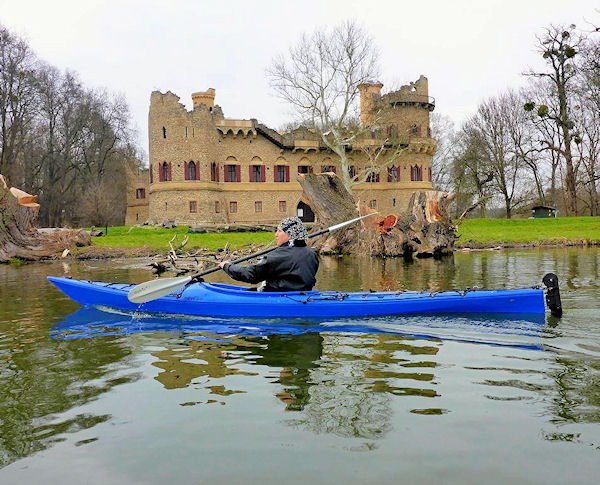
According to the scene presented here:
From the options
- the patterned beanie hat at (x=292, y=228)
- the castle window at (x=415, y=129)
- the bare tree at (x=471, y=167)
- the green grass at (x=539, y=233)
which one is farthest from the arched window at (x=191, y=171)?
the patterned beanie hat at (x=292, y=228)

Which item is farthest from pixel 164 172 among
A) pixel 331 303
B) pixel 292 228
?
pixel 331 303

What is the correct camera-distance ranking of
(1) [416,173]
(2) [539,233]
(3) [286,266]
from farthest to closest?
1. (1) [416,173]
2. (2) [539,233]
3. (3) [286,266]

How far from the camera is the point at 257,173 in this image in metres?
46.8

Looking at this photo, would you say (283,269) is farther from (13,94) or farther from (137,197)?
(137,197)

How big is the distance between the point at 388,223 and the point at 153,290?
13804mm

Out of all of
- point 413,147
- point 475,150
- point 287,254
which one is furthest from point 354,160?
point 287,254

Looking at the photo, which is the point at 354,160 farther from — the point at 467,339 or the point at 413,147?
the point at 467,339

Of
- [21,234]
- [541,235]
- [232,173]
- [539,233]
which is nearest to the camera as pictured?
[21,234]

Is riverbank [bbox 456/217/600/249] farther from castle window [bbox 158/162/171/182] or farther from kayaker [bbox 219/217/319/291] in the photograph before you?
castle window [bbox 158/162/171/182]

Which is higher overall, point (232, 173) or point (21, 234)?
point (232, 173)

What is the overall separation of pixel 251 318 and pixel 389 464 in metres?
5.04

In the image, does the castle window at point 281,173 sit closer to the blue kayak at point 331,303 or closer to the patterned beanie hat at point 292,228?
the blue kayak at point 331,303

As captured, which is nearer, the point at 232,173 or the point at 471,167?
the point at 232,173

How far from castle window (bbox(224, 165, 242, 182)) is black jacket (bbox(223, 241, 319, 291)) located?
126ft
